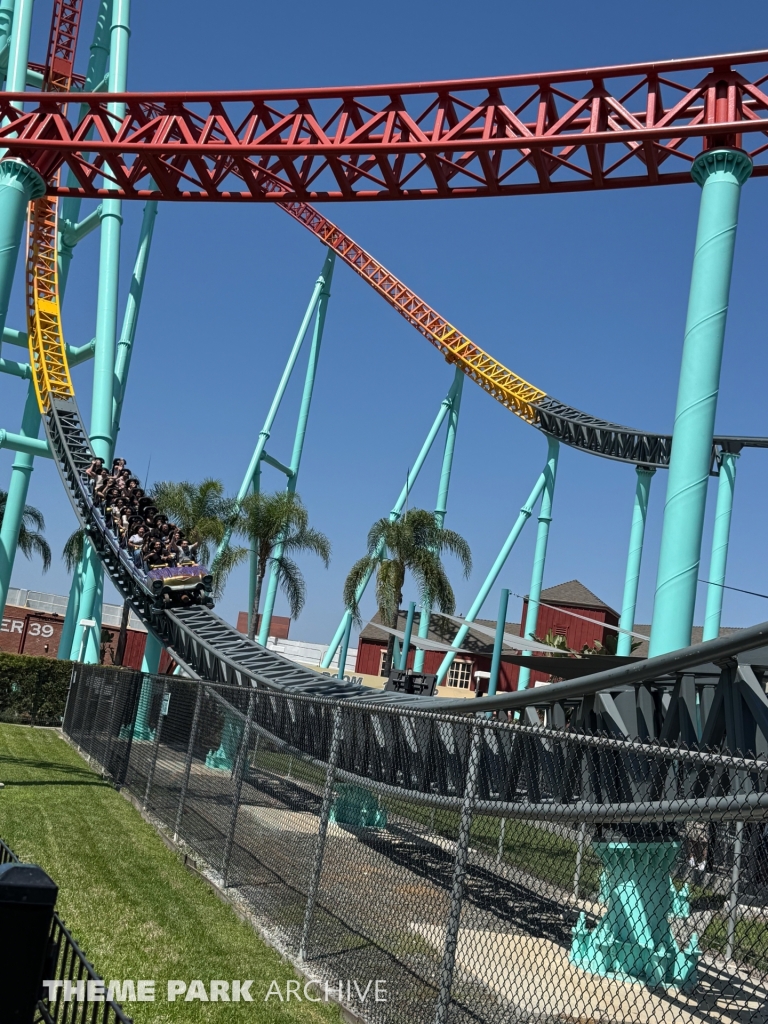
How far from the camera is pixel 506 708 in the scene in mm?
7145

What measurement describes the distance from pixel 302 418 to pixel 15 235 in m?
14.2

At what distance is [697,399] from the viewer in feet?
25.6

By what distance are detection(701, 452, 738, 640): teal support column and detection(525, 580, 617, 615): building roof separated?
23817 mm

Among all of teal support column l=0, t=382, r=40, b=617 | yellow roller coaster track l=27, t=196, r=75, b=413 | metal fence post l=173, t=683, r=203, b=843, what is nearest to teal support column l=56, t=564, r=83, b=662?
teal support column l=0, t=382, r=40, b=617

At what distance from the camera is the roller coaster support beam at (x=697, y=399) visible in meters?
7.48

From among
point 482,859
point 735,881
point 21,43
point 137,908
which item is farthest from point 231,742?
point 21,43

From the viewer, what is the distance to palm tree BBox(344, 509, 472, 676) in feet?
84.3

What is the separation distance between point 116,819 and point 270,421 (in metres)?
16.4

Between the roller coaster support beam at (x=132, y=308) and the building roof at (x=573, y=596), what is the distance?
26.7 m

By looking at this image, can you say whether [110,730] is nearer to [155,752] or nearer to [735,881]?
[155,752]

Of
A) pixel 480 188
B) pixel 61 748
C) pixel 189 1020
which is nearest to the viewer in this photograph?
pixel 189 1020

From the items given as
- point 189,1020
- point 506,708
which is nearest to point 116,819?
point 506,708

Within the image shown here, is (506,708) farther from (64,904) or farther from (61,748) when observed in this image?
(61,748)

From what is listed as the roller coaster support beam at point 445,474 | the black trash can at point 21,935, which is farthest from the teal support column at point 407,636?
the black trash can at point 21,935
